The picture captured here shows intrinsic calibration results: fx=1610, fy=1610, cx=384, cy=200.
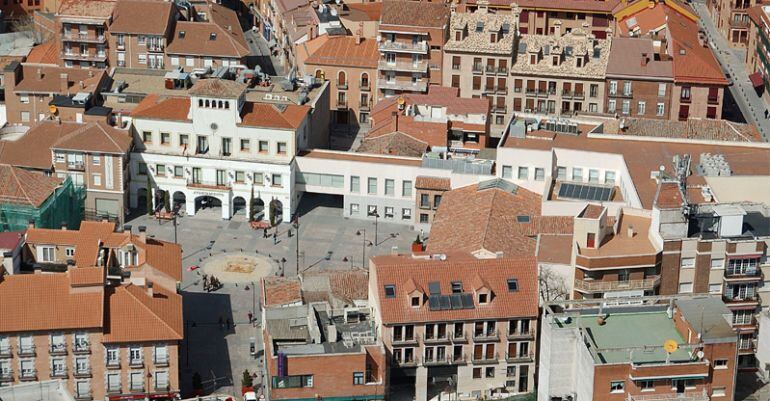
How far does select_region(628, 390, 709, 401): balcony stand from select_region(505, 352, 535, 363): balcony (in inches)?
640

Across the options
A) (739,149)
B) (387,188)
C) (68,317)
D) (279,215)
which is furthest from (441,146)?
(68,317)

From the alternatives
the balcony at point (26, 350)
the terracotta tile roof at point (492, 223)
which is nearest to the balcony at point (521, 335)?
the terracotta tile roof at point (492, 223)

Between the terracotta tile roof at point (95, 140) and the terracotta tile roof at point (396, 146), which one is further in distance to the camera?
the terracotta tile roof at point (396, 146)

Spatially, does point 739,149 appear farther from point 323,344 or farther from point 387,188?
point 323,344

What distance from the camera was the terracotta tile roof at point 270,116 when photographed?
190 meters

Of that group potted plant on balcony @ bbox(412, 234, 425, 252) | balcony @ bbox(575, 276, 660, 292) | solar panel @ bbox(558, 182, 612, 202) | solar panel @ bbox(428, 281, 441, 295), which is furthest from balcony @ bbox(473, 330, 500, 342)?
solar panel @ bbox(558, 182, 612, 202)

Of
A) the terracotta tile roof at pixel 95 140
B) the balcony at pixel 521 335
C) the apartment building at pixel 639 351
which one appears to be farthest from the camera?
the terracotta tile roof at pixel 95 140

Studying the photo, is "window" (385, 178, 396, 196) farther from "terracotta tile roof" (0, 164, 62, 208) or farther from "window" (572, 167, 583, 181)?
"terracotta tile roof" (0, 164, 62, 208)

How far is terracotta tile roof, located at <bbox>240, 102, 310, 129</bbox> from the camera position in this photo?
190m

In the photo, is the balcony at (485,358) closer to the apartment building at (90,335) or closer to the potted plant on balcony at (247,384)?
the potted plant on balcony at (247,384)

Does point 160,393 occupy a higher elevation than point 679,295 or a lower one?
lower

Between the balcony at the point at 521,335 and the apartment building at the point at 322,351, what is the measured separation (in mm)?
12852

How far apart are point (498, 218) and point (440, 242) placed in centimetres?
685

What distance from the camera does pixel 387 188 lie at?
629 ft
